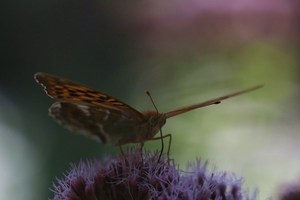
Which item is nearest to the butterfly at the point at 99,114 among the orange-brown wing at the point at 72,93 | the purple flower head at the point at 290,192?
the orange-brown wing at the point at 72,93

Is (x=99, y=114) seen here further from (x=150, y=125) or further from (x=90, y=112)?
(x=150, y=125)

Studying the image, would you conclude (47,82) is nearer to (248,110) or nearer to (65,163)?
(65,163)

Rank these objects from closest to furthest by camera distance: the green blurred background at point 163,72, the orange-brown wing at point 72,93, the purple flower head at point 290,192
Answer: the orange-brown wing at point 72,93 < the purple flower head at point 290,192 < the green blurred background at point 163,72

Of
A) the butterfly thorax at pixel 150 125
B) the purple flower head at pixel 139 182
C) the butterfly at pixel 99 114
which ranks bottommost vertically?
the purple flower head at pixel 139 182

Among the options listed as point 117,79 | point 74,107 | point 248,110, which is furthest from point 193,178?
point 117,79

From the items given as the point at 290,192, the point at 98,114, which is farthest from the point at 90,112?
the point at 290,192

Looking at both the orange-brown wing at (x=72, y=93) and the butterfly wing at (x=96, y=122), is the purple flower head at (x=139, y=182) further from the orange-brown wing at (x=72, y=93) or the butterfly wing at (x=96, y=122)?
the orange-brown wing at (x=72, y=93)

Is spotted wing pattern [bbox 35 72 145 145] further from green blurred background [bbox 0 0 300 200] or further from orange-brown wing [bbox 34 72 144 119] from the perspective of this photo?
green blurred background [bbox 0 0 300 200]

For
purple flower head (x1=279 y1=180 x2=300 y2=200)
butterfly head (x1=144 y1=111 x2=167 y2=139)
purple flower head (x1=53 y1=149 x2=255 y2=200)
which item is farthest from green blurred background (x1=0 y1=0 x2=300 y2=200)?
butterfly head (x1=144 y1=111 x2=167 y2=139)
